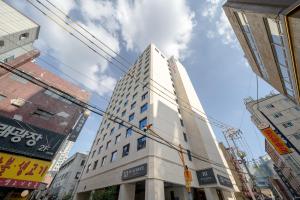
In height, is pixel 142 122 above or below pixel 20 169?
above

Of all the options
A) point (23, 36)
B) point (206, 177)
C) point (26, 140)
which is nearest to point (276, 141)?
point (206, 177)

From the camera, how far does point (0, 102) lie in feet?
45.1

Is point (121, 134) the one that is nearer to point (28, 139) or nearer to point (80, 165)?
point (28, 139)

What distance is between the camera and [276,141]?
12781 millimetres

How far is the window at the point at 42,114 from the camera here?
1545 centimetres

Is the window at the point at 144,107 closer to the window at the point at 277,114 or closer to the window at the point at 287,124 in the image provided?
the window at the point at 287,124

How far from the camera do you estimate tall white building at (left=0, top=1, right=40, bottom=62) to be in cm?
1739

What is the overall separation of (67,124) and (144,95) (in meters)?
11.8

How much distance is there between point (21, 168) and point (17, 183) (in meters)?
1.08

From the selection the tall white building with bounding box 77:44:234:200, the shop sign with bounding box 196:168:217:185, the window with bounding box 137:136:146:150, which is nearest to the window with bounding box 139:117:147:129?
the tall white building with bounding box 77:44:234:200

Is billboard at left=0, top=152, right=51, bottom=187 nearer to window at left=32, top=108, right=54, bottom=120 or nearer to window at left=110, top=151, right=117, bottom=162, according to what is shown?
window at left=32, top=108, right=54, bottom=120

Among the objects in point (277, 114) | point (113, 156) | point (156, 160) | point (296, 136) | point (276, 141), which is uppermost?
point (277, 114)

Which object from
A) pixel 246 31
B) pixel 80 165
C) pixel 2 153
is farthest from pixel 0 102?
pixel 80 165

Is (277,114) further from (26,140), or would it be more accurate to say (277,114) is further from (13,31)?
(13,31)
